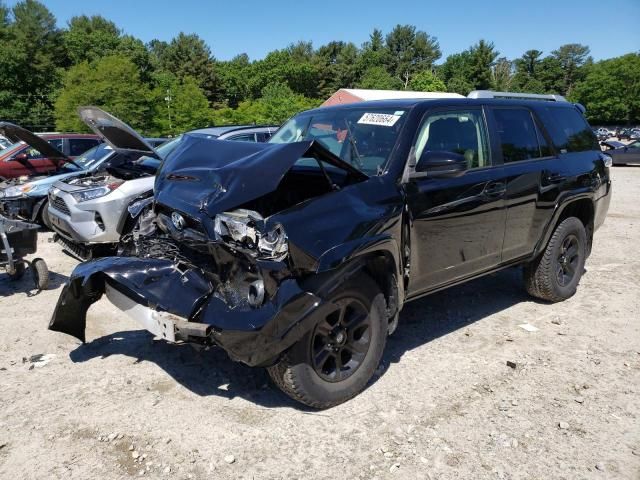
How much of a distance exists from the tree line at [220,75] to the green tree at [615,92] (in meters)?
0.16

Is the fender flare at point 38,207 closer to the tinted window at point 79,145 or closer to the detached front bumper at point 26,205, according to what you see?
the detached front bumper at point 26,205

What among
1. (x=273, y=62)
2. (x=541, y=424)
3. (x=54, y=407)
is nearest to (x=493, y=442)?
(x=541, y=424)

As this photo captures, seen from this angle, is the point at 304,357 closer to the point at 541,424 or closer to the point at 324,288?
the point at 324,288

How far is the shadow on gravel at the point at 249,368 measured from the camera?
3.60m

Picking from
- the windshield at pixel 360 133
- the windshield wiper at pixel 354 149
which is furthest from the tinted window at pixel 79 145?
the windshield wiper at pixel 354 149

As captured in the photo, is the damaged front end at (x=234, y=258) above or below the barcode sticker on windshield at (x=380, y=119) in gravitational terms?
below

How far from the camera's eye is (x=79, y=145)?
12.6 metres

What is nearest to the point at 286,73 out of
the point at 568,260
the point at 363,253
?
the point at 568,260

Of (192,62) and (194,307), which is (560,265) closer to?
(194,307)

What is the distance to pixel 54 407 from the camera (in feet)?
11.0

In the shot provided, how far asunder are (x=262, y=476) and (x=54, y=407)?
5.41ft

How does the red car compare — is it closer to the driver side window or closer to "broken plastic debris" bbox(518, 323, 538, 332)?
the driver side window

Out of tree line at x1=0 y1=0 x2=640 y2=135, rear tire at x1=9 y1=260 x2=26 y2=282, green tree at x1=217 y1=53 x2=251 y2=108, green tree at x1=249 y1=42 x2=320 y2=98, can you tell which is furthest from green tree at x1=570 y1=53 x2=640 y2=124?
rear tire at x1=9 y1=260 x2=26 y2=282

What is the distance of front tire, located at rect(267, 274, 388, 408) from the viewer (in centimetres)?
304
